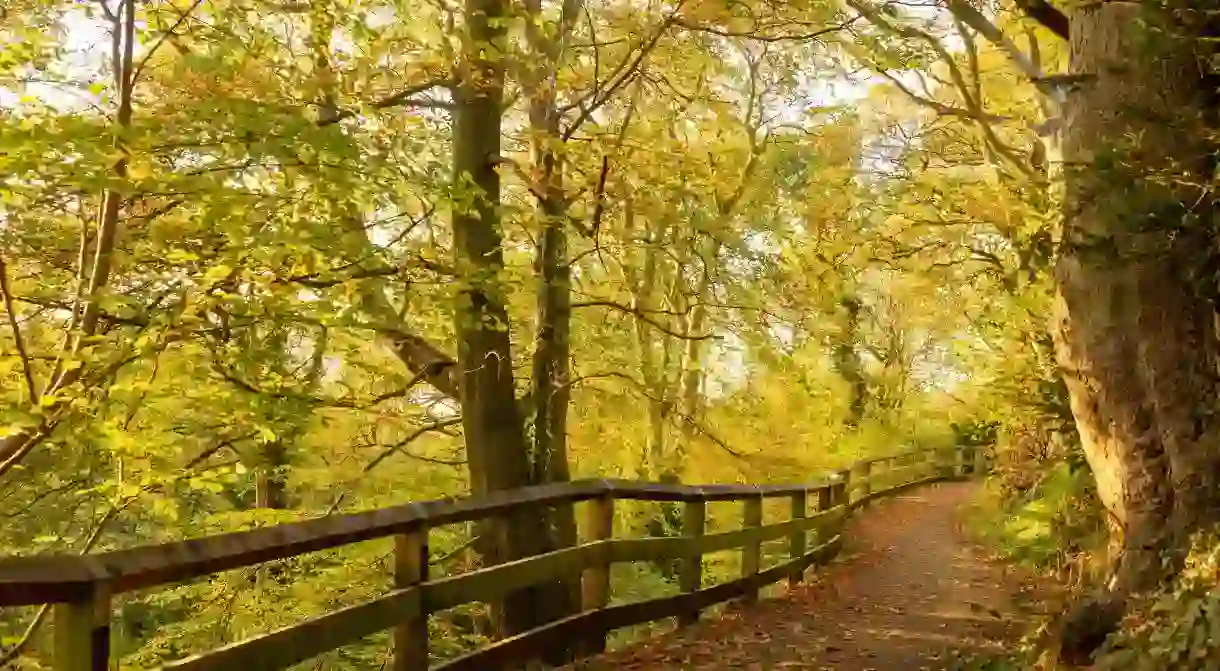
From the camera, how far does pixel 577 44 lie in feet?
27.2

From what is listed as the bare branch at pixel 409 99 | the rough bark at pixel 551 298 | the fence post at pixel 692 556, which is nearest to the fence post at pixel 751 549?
the fence post at pixel 692 556

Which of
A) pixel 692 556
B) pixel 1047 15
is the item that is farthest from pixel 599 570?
pixel 1047 15

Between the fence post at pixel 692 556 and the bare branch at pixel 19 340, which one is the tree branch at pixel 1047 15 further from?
the bare branch at pixel 19 340

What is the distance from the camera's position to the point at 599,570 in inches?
248

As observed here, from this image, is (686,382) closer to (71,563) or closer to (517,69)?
(517,69)

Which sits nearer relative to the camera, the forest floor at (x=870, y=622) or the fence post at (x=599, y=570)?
the fence post at (x=599, y=570)

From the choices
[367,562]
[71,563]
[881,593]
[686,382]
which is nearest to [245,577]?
[367,562]

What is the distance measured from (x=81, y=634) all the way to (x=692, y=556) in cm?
513

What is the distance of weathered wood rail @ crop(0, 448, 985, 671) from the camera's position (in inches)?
117

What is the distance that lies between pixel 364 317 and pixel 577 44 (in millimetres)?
2823

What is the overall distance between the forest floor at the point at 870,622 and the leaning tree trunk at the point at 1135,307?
1.42m

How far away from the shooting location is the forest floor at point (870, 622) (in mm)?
6621

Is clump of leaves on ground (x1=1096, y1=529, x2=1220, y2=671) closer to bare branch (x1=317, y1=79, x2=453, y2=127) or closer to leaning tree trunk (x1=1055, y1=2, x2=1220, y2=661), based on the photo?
leaning tree trunk (x1=1055, y1=2, x2=1220, y2=661)

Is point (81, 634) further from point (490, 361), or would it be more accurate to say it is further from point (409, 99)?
point (409, 99)
